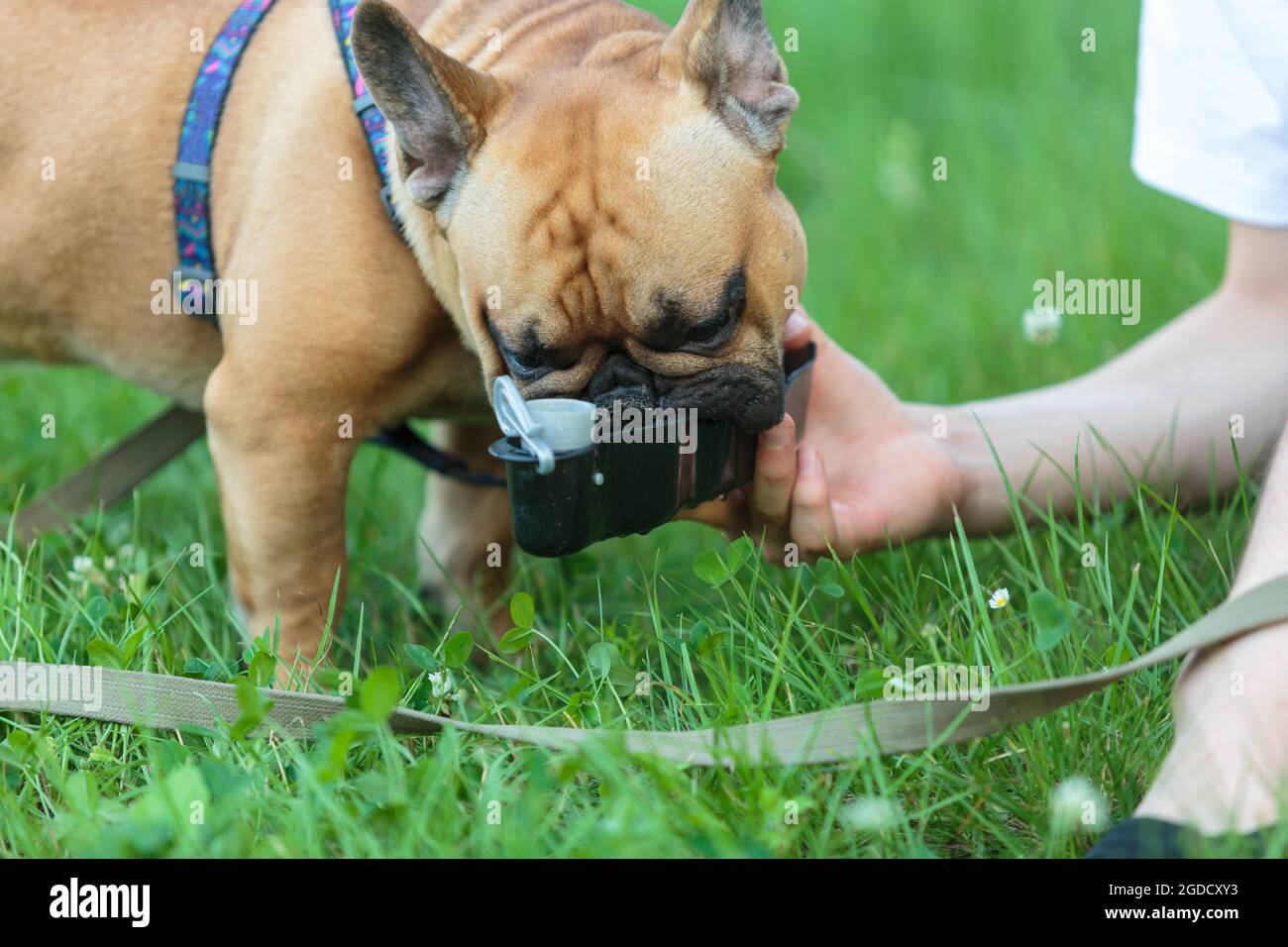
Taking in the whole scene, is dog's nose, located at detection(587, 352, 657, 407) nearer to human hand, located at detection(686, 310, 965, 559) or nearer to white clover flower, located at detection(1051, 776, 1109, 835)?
human hand, located at detection(686, 310, 965, 559)

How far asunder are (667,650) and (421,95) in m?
1.03

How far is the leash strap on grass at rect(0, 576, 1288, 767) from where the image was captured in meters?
1.75

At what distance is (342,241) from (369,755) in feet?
2.96

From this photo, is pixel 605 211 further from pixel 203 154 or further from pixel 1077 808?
pixel 1077 808

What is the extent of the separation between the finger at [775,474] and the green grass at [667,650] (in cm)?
13

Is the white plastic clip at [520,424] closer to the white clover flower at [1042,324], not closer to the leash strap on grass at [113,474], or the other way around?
the leash strap on grass at [113,474]

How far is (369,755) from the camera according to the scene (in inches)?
81.4

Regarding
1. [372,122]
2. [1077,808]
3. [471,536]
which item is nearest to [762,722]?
[1077,808]

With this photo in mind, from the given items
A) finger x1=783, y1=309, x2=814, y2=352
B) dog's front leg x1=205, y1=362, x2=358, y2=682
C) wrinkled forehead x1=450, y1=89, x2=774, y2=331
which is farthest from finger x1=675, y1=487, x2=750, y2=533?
dog's front leg x1=205, y1=362, x2=358, y2=682

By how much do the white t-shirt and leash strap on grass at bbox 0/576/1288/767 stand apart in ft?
4.20

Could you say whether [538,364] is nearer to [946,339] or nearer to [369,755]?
[369,755]

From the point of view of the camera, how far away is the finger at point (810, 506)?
8.24 ft

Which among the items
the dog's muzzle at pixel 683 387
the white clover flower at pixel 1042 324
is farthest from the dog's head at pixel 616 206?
the white clover flower at pixel 1042 324
